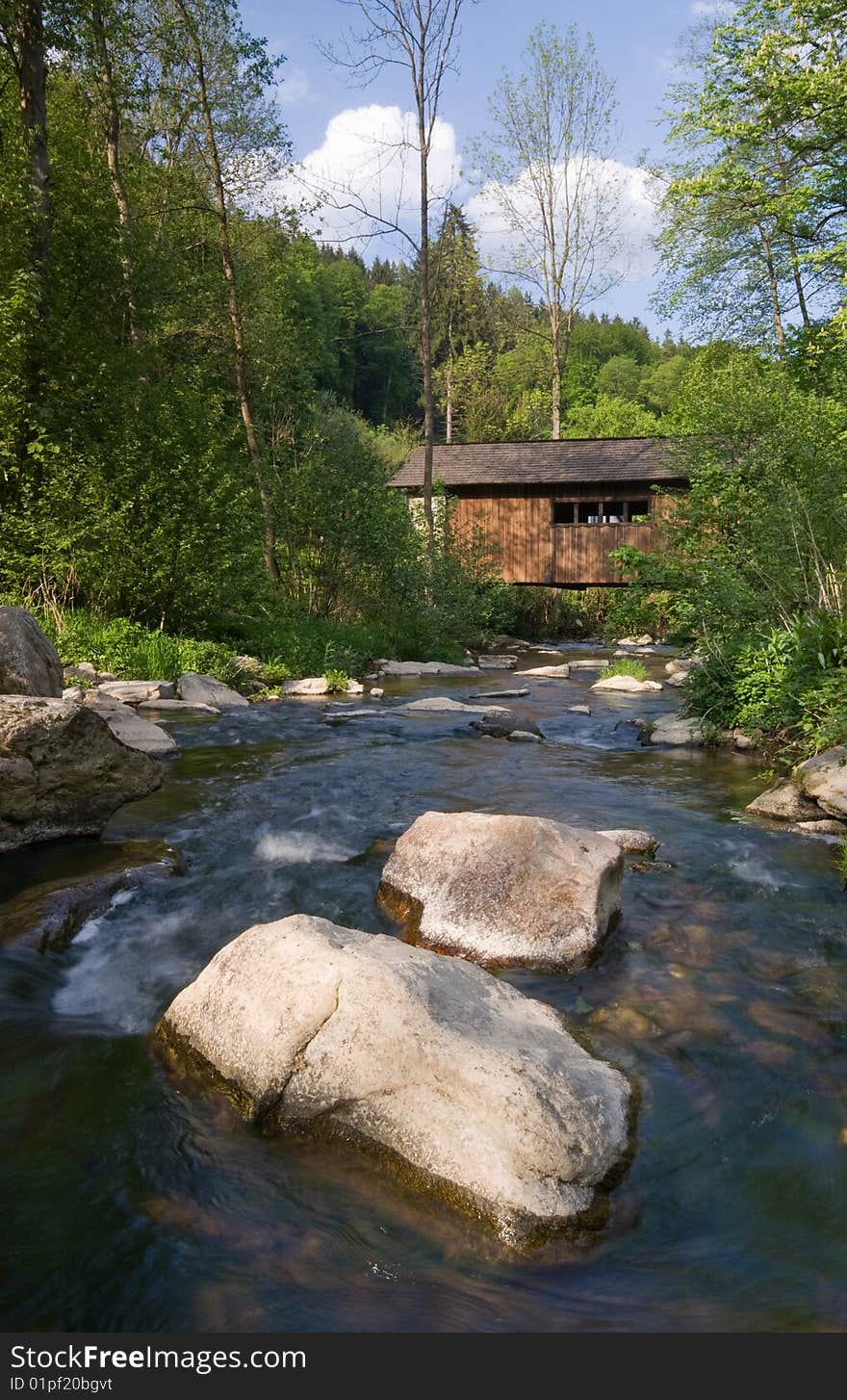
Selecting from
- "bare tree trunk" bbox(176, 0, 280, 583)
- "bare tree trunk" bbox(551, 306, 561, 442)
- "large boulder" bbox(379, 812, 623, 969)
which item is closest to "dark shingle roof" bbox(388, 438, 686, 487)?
"bare tree trunk" bbox(551, 306, 561, 442)

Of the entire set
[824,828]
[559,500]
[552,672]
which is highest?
[559,500]

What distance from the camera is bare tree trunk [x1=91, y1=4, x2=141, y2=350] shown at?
16.3m

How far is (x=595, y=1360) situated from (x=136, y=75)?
23.6 meters

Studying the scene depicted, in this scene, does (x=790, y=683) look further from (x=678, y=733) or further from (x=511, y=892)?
(x=511, y=892)

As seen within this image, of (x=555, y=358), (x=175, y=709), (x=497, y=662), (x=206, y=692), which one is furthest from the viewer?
(x=555, y=358)

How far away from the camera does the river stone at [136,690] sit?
38.9 ft

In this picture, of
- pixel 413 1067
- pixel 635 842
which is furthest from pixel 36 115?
pixel 413 1067

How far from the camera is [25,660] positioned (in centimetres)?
723

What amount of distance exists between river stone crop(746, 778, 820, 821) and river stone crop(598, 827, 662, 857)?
1.53m

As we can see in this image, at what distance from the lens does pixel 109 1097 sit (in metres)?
3.32

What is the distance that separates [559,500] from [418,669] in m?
12.8

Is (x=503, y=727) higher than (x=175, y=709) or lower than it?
lower

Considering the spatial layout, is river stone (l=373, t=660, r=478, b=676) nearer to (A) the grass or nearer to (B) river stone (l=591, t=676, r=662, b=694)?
(A) the grass

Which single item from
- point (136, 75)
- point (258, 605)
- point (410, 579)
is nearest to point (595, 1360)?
point (258, 605)
